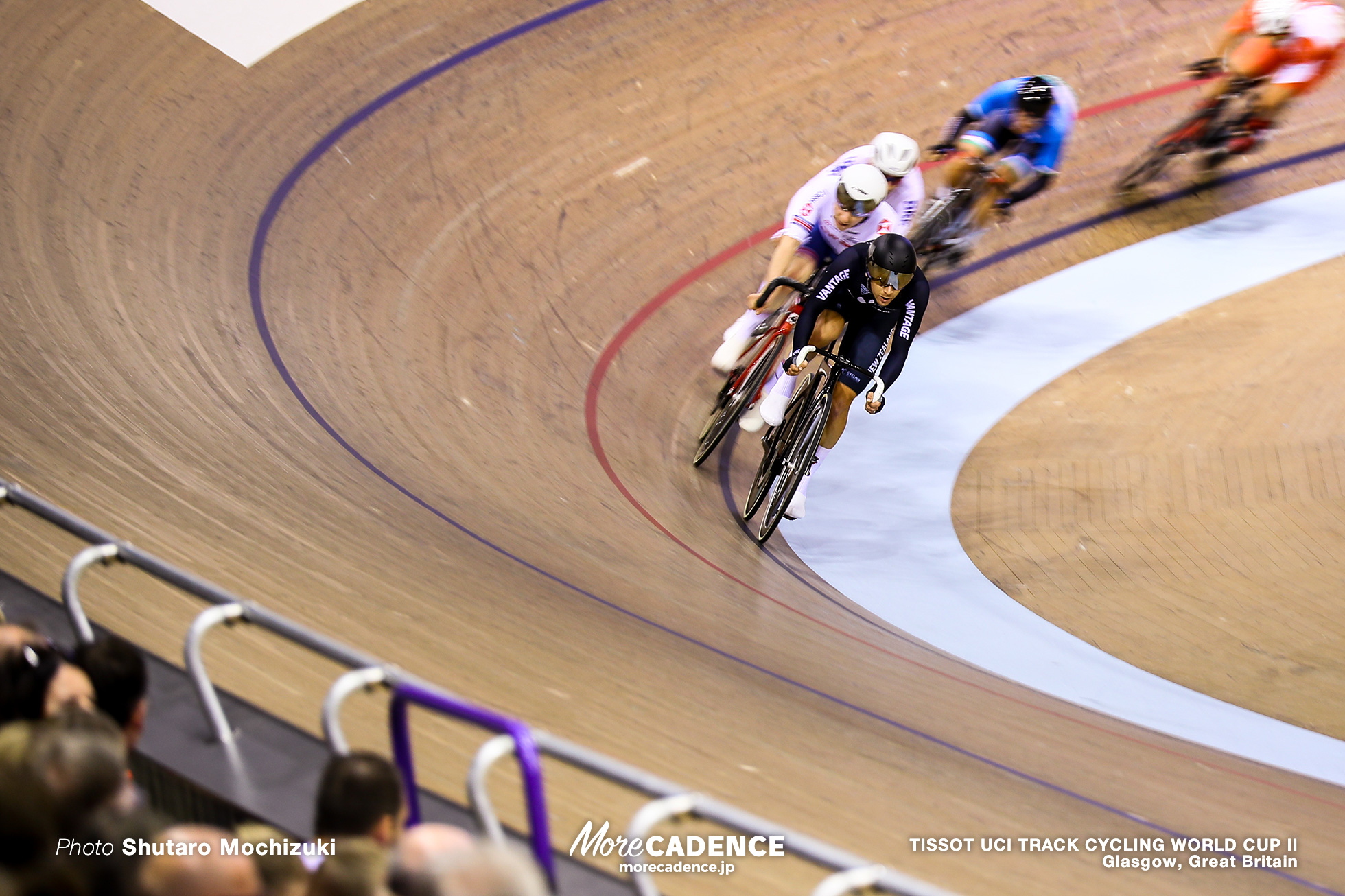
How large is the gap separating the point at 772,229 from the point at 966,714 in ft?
11.1

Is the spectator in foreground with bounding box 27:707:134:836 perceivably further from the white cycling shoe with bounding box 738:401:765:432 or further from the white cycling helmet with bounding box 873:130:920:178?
the white cycling helmet with bounding box 873:130:920:178

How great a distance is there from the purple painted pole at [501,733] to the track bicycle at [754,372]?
319 centimetres

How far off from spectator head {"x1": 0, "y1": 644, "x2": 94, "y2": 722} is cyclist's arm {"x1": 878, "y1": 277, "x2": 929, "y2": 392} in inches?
118

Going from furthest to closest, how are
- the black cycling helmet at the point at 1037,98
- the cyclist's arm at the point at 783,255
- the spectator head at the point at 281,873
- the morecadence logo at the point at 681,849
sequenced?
the black cycling helmet at the point at 1037,98 → the cyclist's arm at the point at 783,255 → the morecadence logo at the point at 681,849 → the spectator head at the point at 281,873

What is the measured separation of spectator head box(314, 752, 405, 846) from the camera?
1506 mm

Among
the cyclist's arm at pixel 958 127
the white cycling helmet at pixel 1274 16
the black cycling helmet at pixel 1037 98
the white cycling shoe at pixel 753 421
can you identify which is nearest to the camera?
the white cycling shoe at pixel 753 421

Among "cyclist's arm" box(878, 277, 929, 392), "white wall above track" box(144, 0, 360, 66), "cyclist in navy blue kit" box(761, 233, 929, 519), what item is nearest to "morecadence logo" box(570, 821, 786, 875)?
"cyclist in navy blue kit" box(761, 233, 929, 519)

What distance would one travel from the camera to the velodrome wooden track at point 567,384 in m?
2.62

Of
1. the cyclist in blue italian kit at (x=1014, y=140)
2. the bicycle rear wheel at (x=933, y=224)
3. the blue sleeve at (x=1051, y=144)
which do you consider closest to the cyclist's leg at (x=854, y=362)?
the bicycle rear wheel at (x=933, y=224)

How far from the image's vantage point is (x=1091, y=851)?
253cm

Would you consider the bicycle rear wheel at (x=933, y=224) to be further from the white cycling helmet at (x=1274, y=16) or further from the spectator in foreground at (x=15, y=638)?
the spectator in foreground at (x=15, y=638)

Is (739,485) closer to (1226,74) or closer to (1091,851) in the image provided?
(1091,851)

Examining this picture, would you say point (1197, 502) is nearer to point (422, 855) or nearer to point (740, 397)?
point (740, 397)

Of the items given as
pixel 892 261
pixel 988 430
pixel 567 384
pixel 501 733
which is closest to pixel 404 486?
pixel 567 384
